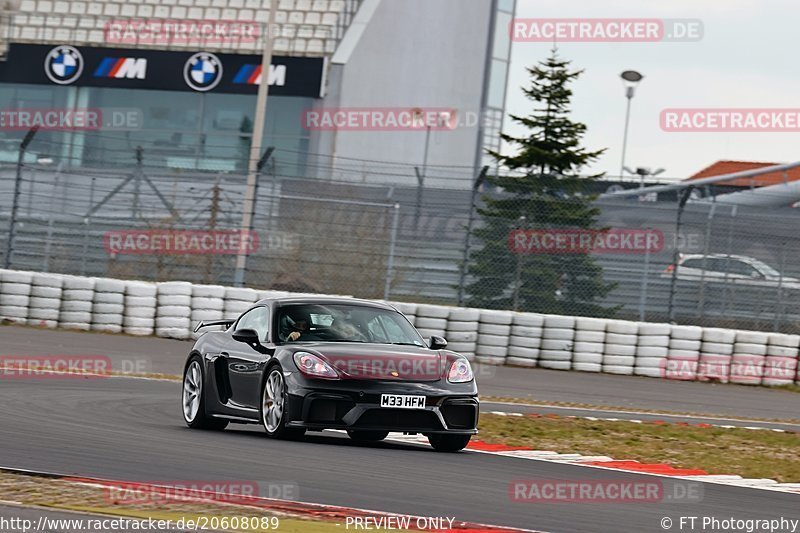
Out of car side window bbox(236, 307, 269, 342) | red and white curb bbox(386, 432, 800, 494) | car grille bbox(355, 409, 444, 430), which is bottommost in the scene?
red and white curb bbox(386, 432, 800, 494)

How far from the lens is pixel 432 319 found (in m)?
20.5

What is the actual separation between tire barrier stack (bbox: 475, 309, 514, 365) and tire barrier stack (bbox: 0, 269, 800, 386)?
1 centimetres

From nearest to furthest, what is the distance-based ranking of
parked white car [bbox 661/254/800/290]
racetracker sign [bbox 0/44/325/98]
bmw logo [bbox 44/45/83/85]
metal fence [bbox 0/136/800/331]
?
metal fence [bbox 0/136/800/331] → parked white car [bbox 661/254/800/290] → racetracker sign [bbox 0/44/325/98] → bmw logo [bbox 44/45/83/85]

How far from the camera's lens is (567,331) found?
20.5 metres

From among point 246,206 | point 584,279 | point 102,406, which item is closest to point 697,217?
point 584,279

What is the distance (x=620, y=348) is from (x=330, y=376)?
36.3ft

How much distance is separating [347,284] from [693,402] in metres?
6.57

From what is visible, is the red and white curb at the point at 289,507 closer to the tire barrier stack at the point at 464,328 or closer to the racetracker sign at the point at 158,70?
the tire barrier stack at the point at 464,328

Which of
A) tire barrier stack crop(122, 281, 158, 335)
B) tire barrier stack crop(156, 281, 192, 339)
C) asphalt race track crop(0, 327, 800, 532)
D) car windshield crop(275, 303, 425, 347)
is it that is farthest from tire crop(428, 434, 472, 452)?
tire barrier stack crop(122, 281, 158, 335)

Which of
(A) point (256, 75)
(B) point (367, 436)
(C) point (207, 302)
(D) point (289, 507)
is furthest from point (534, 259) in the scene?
(A) point (256, 75)

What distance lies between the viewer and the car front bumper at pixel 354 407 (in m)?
9.92

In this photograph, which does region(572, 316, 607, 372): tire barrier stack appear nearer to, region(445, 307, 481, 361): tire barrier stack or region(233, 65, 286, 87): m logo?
region(445, 307, 481, 361): tire barrier stack

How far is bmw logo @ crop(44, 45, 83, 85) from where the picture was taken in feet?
132

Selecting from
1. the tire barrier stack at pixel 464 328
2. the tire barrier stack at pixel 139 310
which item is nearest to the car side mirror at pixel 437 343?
the tire barrier stack at pixel 464 328
